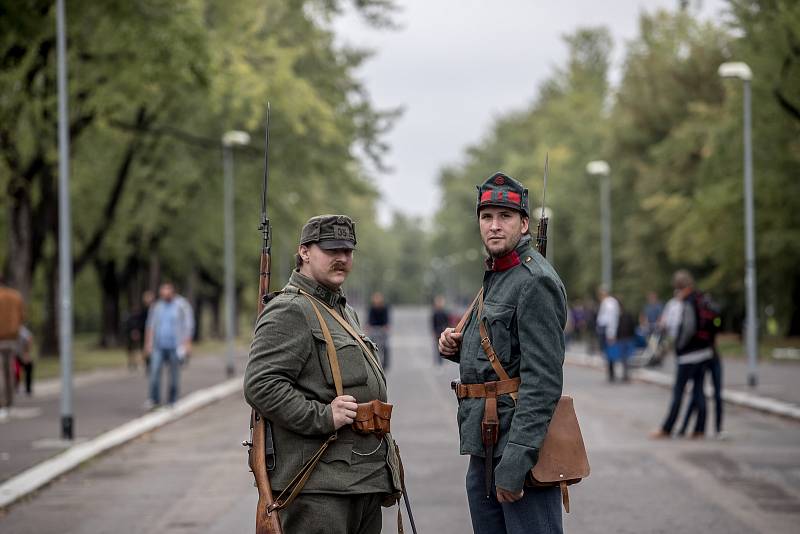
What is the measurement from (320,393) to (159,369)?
47.8 feet

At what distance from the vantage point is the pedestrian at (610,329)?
1056 inches

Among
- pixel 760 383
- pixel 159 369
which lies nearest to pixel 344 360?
pixel 159 369

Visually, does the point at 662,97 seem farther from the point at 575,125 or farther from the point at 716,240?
the point at 575,125

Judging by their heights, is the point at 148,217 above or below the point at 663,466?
above

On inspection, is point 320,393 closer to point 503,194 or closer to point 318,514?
point 318,514

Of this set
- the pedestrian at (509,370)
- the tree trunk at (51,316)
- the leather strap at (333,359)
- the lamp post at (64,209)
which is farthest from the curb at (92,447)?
the tree trunk at (51,316)

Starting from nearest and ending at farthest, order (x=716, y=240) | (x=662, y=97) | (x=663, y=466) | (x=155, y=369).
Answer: (x=663, y=466) → (x=155, y=369) → (x=716, y=240) → (x=662, y=97)

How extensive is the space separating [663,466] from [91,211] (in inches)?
1104

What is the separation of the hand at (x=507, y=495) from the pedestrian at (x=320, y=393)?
0.45 m

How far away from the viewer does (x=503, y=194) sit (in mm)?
5055

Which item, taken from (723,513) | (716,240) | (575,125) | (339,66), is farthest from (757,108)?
(575,125)

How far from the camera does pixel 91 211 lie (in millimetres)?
37781

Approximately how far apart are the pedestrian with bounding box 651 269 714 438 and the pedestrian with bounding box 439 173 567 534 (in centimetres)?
981

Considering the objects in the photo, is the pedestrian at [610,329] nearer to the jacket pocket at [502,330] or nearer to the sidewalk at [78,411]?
the sidewalk at [78,411]
